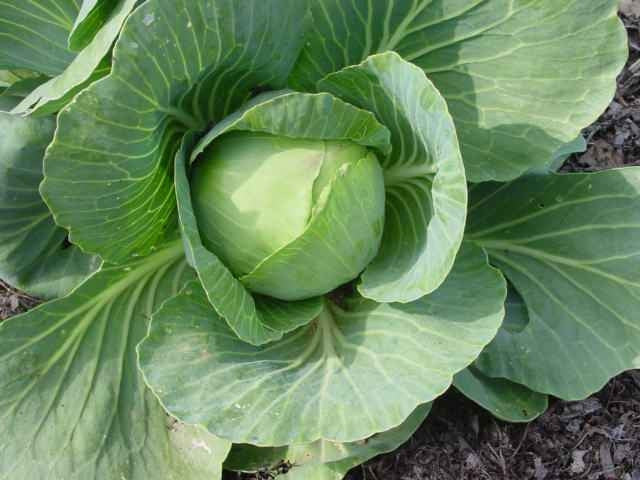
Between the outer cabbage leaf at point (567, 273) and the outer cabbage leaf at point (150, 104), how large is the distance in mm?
957

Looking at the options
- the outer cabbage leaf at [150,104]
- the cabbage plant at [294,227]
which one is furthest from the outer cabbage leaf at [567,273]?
the outer cabbage leaf at [150,104]

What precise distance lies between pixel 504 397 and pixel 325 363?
762 millimetres

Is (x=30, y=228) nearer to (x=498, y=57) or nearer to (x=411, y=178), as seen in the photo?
(x=411, y=178)

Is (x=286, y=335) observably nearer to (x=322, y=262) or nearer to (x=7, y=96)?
(x=322, y=262)

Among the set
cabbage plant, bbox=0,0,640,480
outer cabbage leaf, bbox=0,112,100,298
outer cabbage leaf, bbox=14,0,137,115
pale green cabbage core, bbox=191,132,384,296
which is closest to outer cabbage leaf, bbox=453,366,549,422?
cabbage plant, bbox=0,0,640,480

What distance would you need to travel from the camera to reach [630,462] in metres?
2.75

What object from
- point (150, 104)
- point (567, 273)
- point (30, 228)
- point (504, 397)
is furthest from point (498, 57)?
point (30, 228)

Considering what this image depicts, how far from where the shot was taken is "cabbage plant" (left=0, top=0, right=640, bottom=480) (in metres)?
Result: 1.91

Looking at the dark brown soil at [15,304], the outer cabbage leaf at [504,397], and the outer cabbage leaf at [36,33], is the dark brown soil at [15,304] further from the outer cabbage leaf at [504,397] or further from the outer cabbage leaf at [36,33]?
the outer cabbage leaf at [504,397]

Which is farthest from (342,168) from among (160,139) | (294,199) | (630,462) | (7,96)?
(630,462)

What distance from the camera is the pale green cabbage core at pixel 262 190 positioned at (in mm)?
1984

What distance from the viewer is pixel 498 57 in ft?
7.26

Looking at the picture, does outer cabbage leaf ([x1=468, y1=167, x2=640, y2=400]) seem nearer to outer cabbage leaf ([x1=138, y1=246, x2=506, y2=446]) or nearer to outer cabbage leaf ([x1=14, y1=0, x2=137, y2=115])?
outer cabbage leaf ([x1=138, y1=246, x2=506, y2=446])

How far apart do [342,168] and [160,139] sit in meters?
0.55
